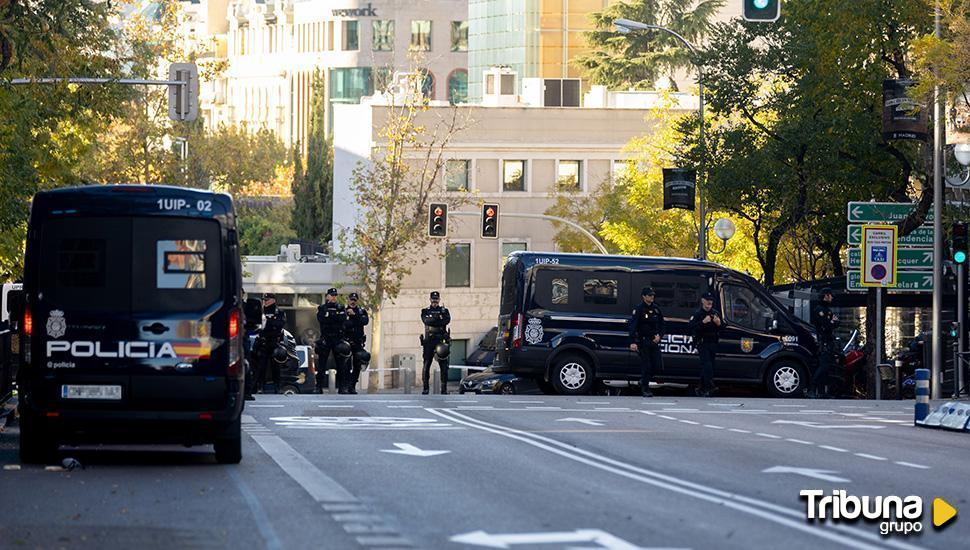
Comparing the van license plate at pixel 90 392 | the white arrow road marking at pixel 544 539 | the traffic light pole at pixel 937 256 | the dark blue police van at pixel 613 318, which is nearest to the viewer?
the white arrow road marking at pixel 544 539

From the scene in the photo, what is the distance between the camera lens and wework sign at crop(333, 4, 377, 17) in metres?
145

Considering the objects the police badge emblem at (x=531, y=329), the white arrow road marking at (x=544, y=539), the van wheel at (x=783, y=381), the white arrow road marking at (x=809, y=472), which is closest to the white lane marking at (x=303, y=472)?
the white arrow road marking at (x=544, y=539)

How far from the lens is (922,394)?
24.5 meters

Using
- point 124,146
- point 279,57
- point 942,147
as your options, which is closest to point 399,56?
point 279,57

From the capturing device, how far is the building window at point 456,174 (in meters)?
75.1

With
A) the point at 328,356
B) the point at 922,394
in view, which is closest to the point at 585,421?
the point at 922,394

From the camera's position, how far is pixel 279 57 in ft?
499

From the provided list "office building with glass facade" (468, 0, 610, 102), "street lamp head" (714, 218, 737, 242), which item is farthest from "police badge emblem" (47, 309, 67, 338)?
"office building with glass facade" (468, 0, 610, 102)

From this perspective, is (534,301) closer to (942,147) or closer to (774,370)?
(774,370)

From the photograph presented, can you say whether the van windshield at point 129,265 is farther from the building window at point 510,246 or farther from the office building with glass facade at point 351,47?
the office building with glass facade at point 351,47

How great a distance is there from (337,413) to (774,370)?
11269 millimetres

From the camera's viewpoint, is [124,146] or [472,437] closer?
[472,437]

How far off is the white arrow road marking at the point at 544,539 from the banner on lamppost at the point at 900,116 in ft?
75.5

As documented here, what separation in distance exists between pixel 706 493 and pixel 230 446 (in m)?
4.71
